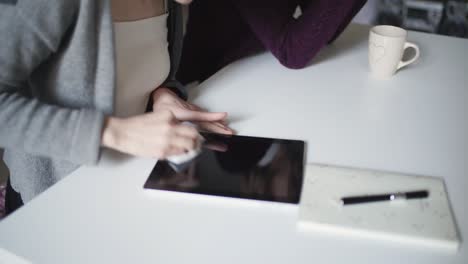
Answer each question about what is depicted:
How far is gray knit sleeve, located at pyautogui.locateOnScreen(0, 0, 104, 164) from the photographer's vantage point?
53cm

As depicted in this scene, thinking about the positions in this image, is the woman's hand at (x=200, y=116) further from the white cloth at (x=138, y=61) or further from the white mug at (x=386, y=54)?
the white mug at (x=386, y=54)

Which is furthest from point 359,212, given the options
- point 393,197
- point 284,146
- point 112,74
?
point 112,74

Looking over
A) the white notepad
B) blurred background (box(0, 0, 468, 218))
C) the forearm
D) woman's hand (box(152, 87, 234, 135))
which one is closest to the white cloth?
woman's hand (box(152, 87, 234, 135))

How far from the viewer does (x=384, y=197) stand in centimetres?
53

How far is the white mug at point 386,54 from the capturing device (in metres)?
0.86

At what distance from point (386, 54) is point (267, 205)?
1.61 feet

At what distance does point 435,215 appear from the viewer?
51 cm

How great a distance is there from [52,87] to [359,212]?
0.46 meters

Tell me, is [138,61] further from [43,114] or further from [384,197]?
[384,197]

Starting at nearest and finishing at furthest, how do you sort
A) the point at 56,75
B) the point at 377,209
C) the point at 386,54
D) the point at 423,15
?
the point at 377,209 < the point at 56,75 < the point at 386,54 < the point at 423,15

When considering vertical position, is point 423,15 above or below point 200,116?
below

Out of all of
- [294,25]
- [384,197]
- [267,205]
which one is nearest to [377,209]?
[384,197]

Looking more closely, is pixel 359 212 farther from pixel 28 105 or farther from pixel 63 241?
pixel 28 105

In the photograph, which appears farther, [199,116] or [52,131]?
[199,116]
